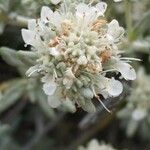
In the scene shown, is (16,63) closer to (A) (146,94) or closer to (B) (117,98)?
(B) (117,98)

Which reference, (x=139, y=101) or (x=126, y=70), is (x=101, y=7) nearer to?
(x=126, y=70)

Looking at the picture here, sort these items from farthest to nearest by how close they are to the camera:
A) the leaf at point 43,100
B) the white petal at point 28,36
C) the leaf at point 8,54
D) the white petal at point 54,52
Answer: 1. the leaf at point 43,100
2. the leaf at point 8,54
3. the white petal at point 28,36
4. the white petal at point 54,52

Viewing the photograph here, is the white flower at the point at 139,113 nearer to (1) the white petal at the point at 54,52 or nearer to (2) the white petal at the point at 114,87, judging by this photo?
(2) the white petal at the point at 114,87

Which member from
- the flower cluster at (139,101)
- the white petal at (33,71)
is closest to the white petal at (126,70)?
the white petal at (33,71)

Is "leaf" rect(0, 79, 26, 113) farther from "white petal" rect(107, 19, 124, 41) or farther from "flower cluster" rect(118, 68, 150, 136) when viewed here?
"white petal" rect(107, 19, 124, 41)

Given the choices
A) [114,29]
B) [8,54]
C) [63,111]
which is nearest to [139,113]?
[63,111]

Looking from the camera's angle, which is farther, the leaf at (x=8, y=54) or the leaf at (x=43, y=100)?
the leaf at (x=43, y=100)

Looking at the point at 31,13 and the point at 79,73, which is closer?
the point at 79,73

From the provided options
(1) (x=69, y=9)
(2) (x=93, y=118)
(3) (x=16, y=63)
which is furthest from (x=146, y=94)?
(1) (x=69, y=9)
